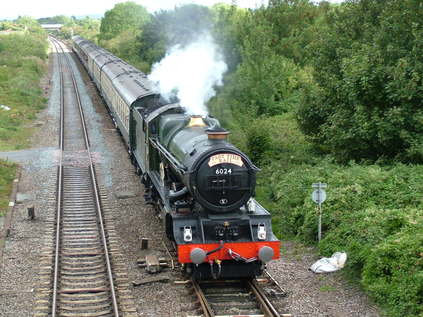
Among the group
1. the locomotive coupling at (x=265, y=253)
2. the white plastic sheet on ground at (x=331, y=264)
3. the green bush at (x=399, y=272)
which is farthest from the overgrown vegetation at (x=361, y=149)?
the locomotive coupling at (x=265, y=253)

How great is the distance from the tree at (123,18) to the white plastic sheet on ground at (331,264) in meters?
72.6

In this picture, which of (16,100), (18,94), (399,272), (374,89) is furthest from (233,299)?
(18,94)

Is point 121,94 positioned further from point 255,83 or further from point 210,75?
point 255,83

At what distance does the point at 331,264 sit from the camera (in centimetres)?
1096

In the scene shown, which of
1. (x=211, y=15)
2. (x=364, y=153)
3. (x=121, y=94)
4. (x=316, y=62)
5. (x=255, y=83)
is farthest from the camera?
(x=211, y=15)

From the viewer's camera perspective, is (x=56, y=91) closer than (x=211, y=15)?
No

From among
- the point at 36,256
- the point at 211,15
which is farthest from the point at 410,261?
the point at 211,15

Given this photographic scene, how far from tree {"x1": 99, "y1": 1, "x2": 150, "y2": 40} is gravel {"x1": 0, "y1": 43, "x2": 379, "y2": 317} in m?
62.5

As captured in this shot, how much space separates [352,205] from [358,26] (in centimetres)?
780

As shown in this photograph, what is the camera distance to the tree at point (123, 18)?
80.1 metres

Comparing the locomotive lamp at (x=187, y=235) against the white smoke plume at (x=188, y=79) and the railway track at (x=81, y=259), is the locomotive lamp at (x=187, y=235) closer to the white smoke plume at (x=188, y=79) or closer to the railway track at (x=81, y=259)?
the railway track at (x=81, y=259)

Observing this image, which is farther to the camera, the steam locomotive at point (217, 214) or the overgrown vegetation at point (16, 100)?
the overgrown vegetation at point (16, 100)

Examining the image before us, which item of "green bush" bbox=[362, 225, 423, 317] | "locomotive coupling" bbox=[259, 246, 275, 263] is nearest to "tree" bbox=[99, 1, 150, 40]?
"locomotive coupling" bbox=[259, 246, 275, 263]

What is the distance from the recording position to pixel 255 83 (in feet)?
82.9
